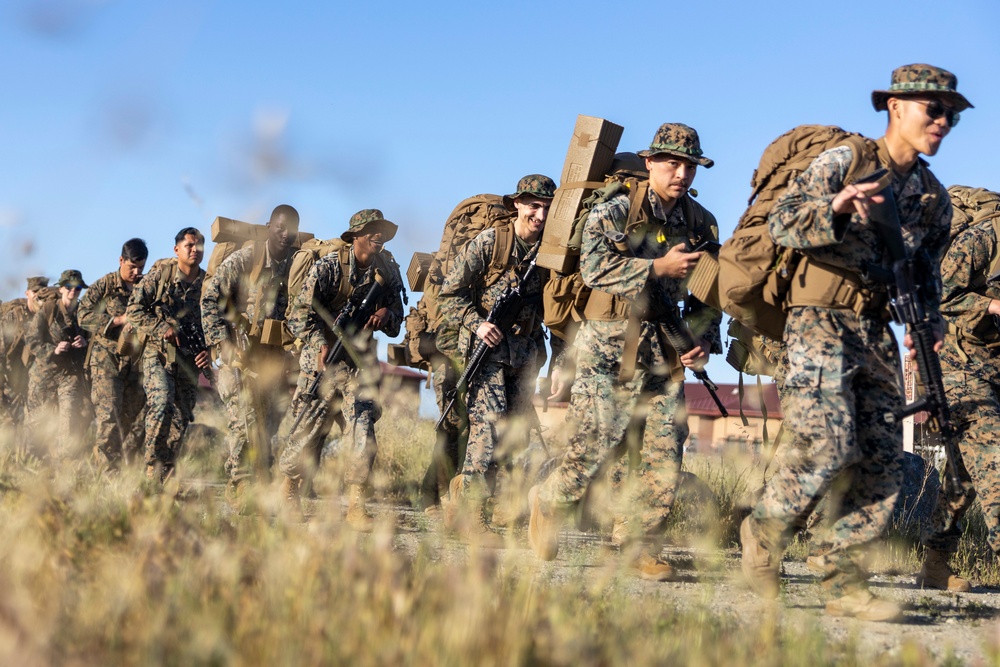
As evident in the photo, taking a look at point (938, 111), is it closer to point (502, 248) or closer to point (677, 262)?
point (677, 262)

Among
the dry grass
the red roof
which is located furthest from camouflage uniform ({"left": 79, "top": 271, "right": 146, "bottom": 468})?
the red roof

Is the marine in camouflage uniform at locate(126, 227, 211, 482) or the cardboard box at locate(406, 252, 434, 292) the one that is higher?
the cardboard box at locate(406, 252, 434, 292)

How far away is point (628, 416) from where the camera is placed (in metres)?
6.40

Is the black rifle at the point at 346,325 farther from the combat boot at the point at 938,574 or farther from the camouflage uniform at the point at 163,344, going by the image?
the combat boot at the point at 938,574

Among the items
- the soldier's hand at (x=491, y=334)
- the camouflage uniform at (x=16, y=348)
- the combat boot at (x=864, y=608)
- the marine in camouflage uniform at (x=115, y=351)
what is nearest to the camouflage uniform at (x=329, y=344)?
the soldier's hand at (x=491, y=334)

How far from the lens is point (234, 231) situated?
11508mm

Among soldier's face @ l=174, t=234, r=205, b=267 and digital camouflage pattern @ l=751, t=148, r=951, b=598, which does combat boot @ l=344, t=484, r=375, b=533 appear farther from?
soldier's face @ l=174, t=234, r=205, b=267

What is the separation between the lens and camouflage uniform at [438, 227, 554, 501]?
26.6 feet

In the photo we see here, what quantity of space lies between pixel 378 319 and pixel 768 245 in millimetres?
4818

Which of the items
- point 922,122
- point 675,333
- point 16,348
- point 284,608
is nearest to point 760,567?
point 675,333

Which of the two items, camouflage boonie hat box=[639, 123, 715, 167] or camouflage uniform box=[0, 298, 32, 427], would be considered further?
camouflage uniform box=[0, 298, 32, 427]

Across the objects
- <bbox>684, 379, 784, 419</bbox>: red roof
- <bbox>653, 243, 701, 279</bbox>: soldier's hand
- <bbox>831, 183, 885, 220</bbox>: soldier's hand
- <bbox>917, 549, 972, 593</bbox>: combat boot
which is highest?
<bbox>684, 379, 784, 419</bbox>: red roof

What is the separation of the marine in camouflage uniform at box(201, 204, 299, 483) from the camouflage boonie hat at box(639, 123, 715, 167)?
4750 mm

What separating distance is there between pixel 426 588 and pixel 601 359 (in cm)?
322
